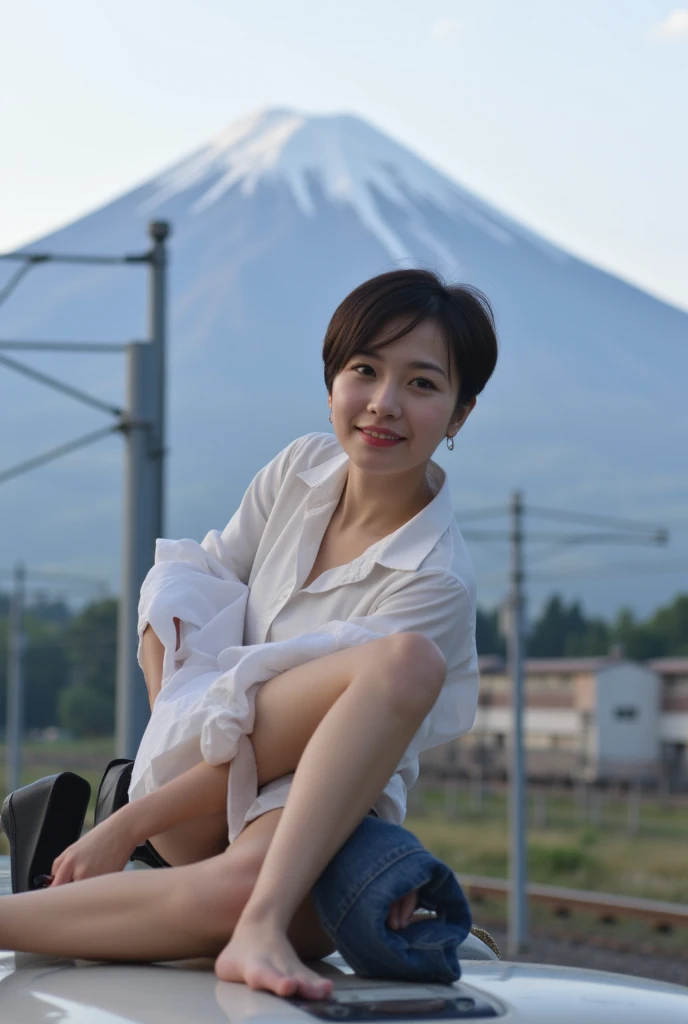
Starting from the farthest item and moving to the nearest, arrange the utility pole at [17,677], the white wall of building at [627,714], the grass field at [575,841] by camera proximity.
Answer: the white wall of building at [627,714], the utility pole at [17,677], the grass field at [575,841]

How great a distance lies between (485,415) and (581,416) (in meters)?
12.4

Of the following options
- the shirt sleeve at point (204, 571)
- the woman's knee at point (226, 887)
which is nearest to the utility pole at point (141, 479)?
the shirt sleeve at point (204, 571)

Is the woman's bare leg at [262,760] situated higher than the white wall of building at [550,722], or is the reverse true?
the woman's bare leg at [262,760]

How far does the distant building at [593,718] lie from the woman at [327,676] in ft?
145

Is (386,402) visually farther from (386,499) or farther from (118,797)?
(118,797)

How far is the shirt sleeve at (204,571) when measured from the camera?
7.61ft

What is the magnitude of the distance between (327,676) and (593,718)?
49.5m

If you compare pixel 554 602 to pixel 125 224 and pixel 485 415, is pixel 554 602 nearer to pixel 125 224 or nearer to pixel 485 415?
pixel 125 224

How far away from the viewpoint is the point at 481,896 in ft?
55.4

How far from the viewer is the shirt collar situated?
223cm

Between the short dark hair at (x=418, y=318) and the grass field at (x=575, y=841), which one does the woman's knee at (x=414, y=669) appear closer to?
the short dark hair at (x=418, y=318)

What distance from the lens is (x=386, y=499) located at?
2379 millimetres

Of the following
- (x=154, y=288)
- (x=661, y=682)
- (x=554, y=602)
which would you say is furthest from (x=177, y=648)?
(x=554, y=602)

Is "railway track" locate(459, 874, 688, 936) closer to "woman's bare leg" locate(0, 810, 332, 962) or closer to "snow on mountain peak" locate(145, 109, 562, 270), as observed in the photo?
"woman's bare leg" locate(0, 810, 332, 962)
